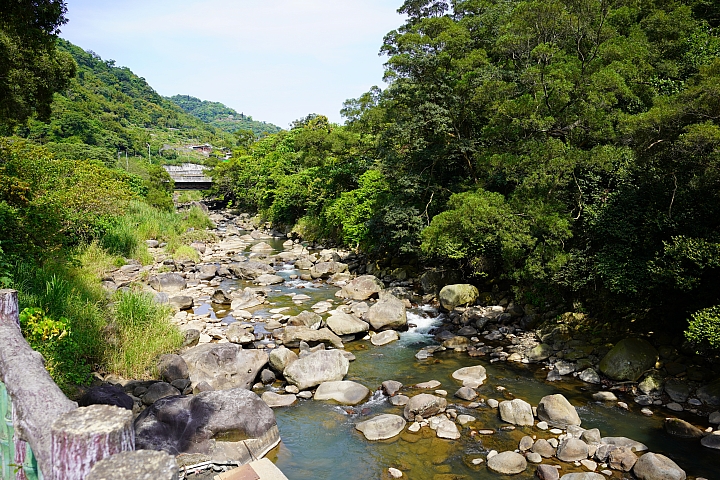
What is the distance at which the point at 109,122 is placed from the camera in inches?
2822

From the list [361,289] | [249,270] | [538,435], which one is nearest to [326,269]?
[249,270]

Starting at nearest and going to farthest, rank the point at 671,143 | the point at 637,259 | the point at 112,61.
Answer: the point at 671,143, the point at 637,259, the point at 112,61

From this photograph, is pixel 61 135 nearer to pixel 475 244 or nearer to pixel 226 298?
pixel 226 298

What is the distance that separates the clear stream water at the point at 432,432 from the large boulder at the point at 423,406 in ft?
1.04

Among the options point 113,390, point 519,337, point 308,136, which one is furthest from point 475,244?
point 308,136

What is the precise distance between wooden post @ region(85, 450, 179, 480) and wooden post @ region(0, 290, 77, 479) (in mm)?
306

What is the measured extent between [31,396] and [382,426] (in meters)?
8.07

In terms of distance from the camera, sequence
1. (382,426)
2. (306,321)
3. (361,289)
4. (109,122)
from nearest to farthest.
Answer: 1. (382,426)
2. (306,321)
3. (361,289)
4. (109,122)

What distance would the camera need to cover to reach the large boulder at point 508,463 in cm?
814

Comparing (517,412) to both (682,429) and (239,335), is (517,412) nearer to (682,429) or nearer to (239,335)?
(682,429)

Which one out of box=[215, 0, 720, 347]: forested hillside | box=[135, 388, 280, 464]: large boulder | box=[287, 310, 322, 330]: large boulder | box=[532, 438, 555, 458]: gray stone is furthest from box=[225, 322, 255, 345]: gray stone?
box=[532, 438, 555, 458]: gray stone

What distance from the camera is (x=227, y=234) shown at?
35781 mm

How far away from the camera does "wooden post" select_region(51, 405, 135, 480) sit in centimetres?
166

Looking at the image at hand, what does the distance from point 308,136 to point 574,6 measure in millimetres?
19681
